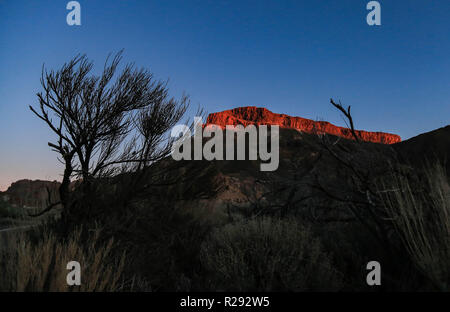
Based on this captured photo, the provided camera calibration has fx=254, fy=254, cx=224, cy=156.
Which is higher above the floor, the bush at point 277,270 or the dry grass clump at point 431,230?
the dry grass clump at point 431,230

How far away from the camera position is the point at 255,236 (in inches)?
166

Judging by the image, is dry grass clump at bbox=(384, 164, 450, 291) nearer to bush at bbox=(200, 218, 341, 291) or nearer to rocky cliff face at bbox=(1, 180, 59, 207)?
bush at bbox=(200, 218, 341, 291)

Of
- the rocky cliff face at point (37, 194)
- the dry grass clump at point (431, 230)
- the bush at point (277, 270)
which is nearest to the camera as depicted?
the dry grass clump at point (431, 230)

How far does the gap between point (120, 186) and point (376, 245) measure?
16.1ft

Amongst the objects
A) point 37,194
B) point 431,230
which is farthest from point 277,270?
point 37,194

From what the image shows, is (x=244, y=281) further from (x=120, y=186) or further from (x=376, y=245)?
(x=120, y=186)

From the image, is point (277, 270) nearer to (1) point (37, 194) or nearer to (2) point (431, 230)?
(2) point (431, 230)

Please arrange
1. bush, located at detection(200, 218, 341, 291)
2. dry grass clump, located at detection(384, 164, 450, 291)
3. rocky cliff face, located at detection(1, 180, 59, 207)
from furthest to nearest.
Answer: rocky cliff face, located at detection(1, 180, 59, 207) < bush, located at detection(200, 218, 341, 291) < dry grass clump, located at detection(384, 164, 450, 291)

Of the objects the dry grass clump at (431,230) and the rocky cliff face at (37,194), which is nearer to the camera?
the dry grass clump at (431,230)

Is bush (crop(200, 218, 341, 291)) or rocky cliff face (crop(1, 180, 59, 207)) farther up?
rocky cliff face (crop(1, 180, 59, 207))

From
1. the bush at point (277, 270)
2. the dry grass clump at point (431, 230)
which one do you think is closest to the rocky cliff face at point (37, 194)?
the bush at point (277, 270)

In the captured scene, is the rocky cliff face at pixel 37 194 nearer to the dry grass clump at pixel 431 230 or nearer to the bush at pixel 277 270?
the bush at pixel 277 270

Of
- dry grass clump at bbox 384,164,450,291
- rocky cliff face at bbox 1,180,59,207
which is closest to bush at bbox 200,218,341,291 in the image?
dry grass clump at bbox 384,164,450,291

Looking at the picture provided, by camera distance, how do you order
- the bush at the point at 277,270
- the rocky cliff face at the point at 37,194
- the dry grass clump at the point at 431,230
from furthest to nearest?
the rocky cliff face at the point at 37,194, the bush at the point at 277,270, the dry grass clump at the point at 431,230
